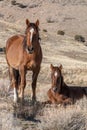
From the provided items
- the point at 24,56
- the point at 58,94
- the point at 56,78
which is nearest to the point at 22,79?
the point at 24,56

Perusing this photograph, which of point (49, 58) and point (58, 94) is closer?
point (58, 94)

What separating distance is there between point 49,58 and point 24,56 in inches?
810

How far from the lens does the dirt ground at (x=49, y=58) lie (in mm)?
9219

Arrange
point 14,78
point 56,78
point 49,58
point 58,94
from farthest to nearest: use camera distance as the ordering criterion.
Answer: point 49,58
point 14,78
point 58,94
point 56,78

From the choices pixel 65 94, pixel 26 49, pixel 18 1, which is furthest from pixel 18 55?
pixel 18 1

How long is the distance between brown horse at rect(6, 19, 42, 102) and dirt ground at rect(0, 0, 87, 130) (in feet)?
1.52

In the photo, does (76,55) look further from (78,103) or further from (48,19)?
(48,19)

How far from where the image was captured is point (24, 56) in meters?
11.8

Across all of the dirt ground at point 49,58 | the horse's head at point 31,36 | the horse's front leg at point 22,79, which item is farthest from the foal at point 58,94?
the horse's head at point 31,36

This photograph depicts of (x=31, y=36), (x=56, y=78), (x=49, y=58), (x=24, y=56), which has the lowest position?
(x=49, y=58)

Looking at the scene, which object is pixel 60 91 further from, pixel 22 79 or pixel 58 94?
pixel 22 79

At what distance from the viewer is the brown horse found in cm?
1134

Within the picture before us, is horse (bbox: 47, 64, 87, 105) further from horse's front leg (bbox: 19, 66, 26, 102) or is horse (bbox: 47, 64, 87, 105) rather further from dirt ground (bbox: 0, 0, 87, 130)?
horse's front leg (bbox: 19, 66, 26, 102)

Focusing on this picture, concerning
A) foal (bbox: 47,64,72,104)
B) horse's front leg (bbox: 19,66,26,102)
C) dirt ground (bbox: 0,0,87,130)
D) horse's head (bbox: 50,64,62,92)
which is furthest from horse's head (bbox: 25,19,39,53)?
dirt ground (bbox: 0,0,87,130)
